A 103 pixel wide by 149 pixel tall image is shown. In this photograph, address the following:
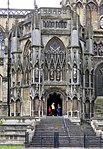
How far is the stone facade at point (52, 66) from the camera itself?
57.2m

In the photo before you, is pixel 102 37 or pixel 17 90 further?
pixel 102 37

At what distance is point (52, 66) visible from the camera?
58.6 meters

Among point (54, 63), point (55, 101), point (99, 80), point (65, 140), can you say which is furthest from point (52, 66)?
point (65, 140)

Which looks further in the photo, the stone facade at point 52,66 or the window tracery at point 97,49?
the window tracery at point 97,49

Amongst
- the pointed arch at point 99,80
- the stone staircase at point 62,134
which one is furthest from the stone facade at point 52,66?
the stone staircase at point 62,134

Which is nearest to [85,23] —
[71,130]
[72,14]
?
[72,14]

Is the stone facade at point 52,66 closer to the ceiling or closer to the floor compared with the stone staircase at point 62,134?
closer to the ceiling

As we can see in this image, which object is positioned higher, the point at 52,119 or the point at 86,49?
the point at 86,49

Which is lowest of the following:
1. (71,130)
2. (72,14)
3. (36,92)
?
(71,130)

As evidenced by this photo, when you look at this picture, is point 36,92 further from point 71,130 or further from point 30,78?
point 71,130

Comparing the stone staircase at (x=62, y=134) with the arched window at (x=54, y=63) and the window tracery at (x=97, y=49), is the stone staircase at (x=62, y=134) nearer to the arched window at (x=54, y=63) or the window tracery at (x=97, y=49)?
the arched window at (x=54, y=63)

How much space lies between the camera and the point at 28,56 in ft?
197

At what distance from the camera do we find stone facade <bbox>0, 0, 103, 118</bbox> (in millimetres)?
57156

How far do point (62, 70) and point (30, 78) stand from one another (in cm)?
447
